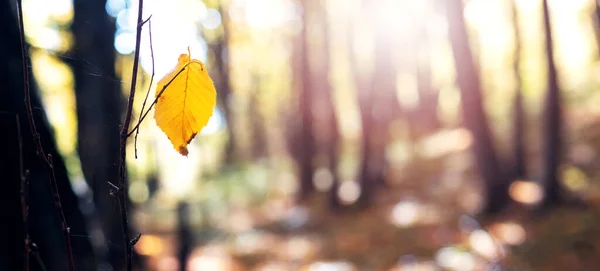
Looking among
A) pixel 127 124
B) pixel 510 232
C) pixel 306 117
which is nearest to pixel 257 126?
pixel 306 117

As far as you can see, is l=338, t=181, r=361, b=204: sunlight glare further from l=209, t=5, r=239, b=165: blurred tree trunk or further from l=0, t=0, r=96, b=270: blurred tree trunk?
l=0, t=0, r=96, b=270: blurred tree trunk

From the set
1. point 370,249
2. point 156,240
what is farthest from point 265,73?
point 370,249

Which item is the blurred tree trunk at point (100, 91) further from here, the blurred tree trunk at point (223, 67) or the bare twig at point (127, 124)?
the blurred tree trunk at point (223, 67)

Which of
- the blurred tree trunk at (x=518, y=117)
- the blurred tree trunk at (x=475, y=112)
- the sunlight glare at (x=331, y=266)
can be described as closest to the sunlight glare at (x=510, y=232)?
the blurred tree trunk at (x=475, y=112)

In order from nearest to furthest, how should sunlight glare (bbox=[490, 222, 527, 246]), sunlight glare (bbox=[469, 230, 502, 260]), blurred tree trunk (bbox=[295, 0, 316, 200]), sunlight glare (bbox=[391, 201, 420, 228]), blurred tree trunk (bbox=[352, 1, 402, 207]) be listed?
sunlight glare (bbox=[469, 230, 502, 260])
sunlight glare (bbox=[490, 222, 527, 246])
sunlight glare (bbox=[391, 201, 420, 228])
blurred tree trunk (bbox=[352, 1, 402, 207])
blurred tree trunk (bbox=[295, 0, 316, 200])

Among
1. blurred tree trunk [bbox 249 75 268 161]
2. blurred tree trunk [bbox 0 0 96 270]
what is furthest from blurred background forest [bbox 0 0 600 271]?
blurred tree trunk [bbox 249 75 268 161]

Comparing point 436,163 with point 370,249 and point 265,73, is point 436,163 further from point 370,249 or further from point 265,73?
point 265,73
